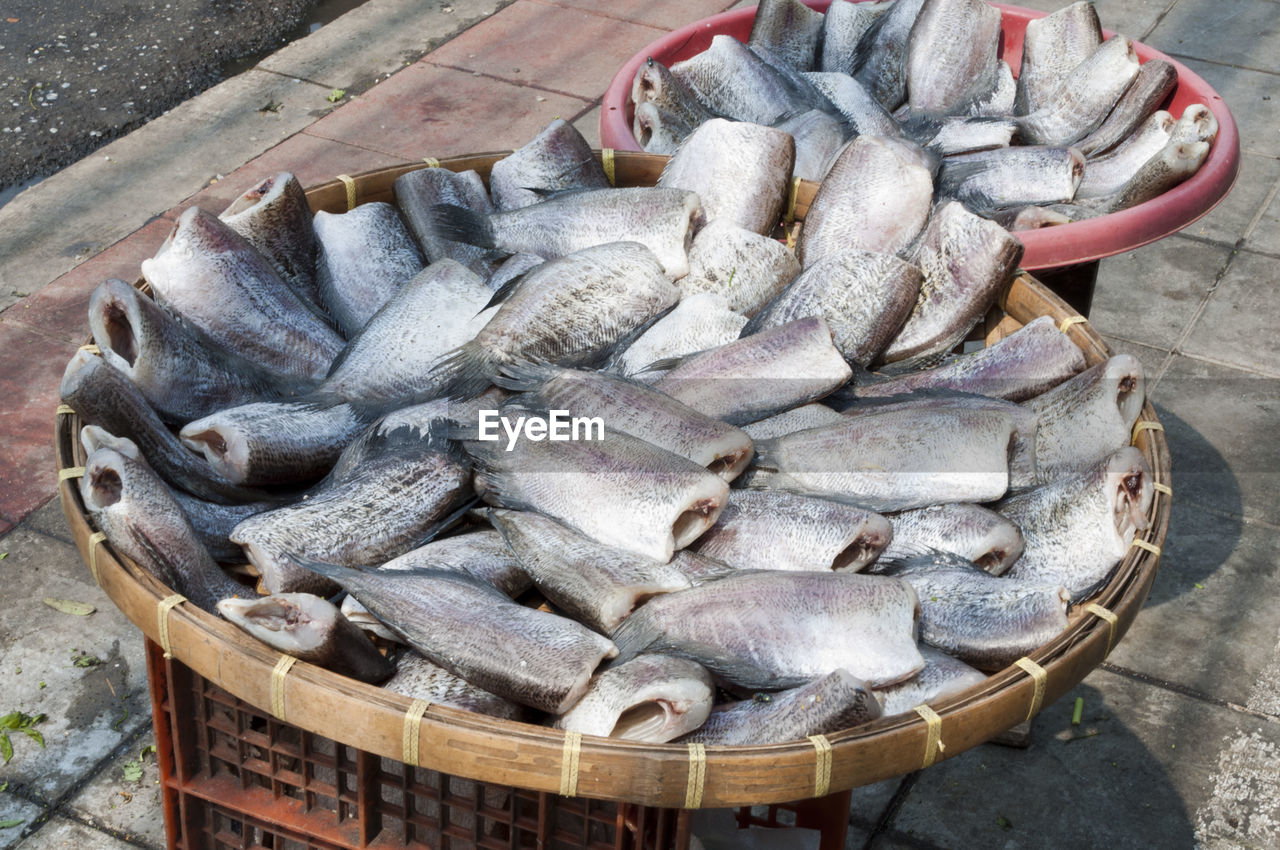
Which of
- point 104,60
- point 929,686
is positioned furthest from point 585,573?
point 104,60

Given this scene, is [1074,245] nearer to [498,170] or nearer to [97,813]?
[498,170]

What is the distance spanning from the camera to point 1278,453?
3.76 meters

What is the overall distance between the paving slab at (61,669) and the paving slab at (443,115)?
2427 mm

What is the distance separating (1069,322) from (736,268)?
0.67 metres

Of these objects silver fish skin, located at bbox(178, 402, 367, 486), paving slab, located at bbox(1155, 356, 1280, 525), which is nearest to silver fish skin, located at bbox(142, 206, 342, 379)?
silver fish skin, located at bbox(178, 402, 367, 486)

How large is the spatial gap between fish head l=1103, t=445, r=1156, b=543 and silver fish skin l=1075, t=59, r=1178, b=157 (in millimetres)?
1439

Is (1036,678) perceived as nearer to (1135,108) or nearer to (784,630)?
(784,630)

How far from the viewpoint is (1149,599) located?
324cm

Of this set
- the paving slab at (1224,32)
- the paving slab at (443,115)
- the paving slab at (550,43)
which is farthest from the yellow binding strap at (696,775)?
the paving slab at (1224,32)

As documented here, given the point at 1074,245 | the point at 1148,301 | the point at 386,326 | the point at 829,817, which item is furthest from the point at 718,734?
the point at 1148,301

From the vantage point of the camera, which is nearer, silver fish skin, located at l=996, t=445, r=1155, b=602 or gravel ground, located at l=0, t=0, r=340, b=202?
silver fish skin, located at l=996, t=445, r=1155, b=602

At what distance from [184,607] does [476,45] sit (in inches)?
193

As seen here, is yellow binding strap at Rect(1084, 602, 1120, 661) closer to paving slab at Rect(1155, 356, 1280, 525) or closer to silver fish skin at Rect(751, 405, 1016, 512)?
silver fish skin at Rect(751, 405, 1016, 512)

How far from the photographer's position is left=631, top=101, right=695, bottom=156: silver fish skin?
311 centimetres
